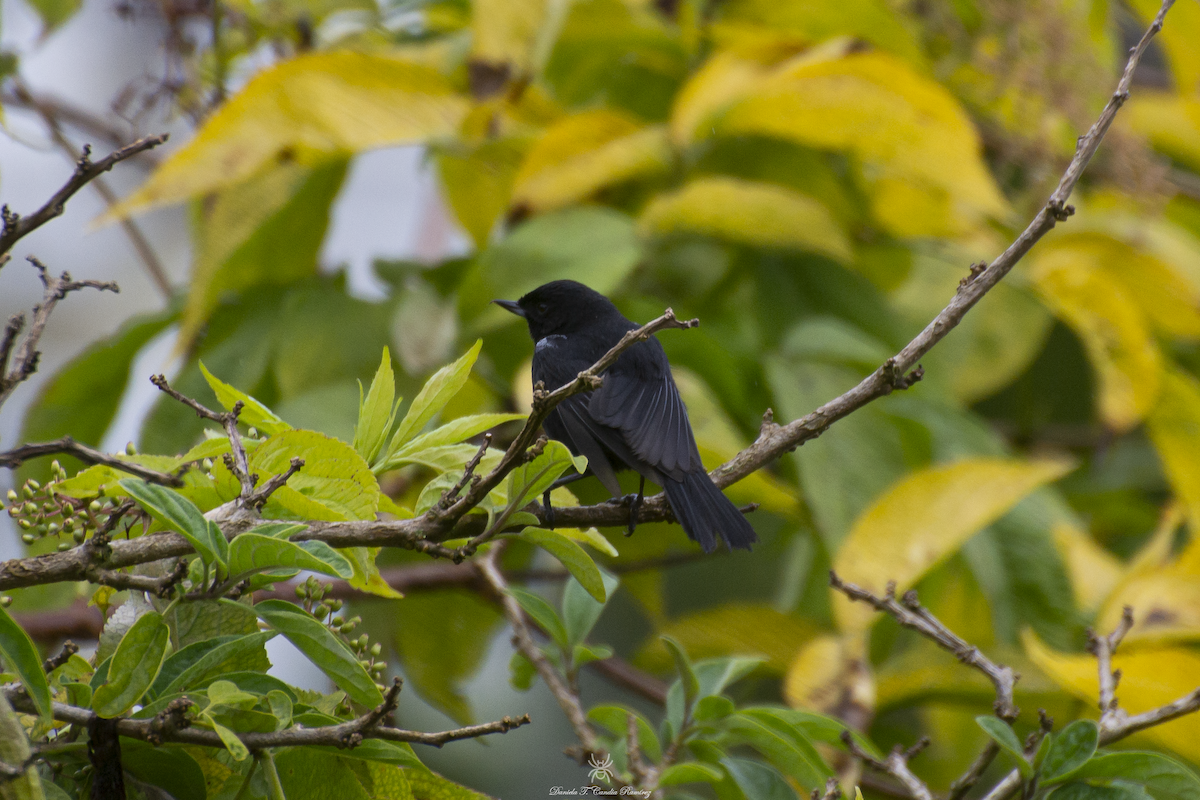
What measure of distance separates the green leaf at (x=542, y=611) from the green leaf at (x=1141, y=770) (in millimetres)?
514

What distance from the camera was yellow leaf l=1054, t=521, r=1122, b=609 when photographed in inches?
71.7

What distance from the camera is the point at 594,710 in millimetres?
1083

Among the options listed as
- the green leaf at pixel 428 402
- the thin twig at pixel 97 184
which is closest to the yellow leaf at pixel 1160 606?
the green leaf at pixel 428 402

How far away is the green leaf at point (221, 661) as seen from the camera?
679 mm

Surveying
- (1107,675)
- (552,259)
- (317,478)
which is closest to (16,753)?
(317,478)

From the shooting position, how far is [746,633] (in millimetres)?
1830

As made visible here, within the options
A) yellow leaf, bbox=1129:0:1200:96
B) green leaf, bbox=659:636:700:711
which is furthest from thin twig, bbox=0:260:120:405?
yellow leaf, bbox=1129:0:1200:96

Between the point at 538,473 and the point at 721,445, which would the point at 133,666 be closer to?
the point at 538,473

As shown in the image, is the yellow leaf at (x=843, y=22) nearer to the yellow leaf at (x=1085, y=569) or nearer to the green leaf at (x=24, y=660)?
the yellow leaf at (x=1085, y=569)

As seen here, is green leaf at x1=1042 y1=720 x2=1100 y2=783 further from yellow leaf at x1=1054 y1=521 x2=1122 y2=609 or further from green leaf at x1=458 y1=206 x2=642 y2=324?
green leaf at x1=458 y1=206 x2=642 y2=324

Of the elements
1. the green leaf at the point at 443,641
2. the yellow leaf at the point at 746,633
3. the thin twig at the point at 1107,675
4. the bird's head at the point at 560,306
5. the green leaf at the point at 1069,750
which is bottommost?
the green leaf at the point at 443,641

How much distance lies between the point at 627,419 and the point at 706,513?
252 millimetres

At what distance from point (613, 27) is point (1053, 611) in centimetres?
164

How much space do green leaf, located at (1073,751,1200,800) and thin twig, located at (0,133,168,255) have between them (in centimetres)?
87
